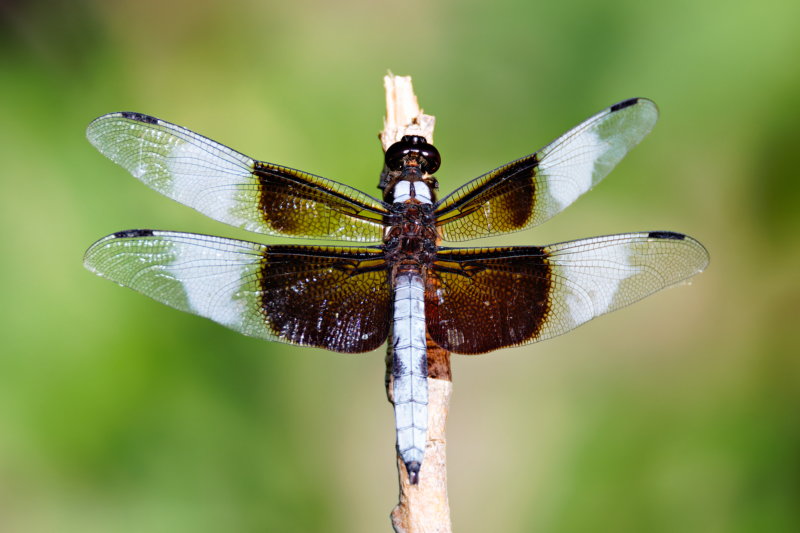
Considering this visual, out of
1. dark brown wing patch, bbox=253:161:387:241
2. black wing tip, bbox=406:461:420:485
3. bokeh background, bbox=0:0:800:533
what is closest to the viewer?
black wing tip, bbox=406:461:420:485

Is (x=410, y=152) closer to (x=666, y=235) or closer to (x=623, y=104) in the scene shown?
(x=623, y=104)

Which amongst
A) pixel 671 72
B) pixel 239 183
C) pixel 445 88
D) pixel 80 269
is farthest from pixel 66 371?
pixel 671 72

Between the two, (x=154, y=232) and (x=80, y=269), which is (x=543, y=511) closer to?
(x=154, y=232)

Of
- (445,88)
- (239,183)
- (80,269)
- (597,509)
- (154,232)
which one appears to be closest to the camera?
(154,232)

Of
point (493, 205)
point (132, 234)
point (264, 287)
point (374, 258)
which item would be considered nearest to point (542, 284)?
point (493, 205)

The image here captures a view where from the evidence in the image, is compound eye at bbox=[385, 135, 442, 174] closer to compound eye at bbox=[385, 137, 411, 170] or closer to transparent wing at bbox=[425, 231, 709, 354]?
compound eye at bbox=[385, 137, 411, 170]

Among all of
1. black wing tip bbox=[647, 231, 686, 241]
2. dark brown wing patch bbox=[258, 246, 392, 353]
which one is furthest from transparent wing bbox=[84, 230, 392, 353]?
black wing tip bbox=[647, 231, 686, 241]

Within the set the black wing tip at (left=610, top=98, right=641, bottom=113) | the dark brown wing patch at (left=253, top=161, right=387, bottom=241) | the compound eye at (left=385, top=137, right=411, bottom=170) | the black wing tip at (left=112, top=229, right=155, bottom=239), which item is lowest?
the black wing tip at (left=112, top=229, right=155, bottom=239)

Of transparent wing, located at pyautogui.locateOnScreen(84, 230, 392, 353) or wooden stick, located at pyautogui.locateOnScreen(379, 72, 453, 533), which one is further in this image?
transparent wing, located at pyautogui.locateOnScreen(84, 230, 392, 353)
